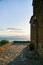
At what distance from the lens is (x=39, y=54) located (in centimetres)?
1184

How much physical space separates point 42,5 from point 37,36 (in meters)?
2.85

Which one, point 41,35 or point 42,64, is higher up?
point 41,35

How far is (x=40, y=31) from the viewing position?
12281mm

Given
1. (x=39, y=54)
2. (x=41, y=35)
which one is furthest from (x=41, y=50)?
(x=41, y=35)

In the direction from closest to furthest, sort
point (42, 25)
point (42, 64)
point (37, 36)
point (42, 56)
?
point (42, 64), point (42, 56), point (42, 25), point (37, 36)

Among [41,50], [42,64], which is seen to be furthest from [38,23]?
[42,64]

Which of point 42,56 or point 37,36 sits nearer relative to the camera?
point 42,56

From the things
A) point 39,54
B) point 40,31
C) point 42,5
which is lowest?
point 39,54

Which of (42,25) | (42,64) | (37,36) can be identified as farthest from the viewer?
(37,36)

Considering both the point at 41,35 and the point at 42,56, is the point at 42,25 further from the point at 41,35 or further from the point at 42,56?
the point at 42,56

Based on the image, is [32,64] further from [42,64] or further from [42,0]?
[42,0]

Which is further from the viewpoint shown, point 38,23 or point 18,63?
point 38,23

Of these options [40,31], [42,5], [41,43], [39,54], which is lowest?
[39,54]

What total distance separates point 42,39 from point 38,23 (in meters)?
1.40
